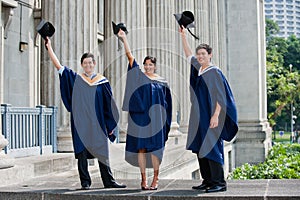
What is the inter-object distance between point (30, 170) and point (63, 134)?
2890mm

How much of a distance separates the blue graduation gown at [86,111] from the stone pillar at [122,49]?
7.72 metres

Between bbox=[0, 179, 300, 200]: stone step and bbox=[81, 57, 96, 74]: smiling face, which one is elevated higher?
bbox=[81, 57, 96, 74]: smiling face

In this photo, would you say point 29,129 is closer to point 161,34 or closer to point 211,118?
point 211,118

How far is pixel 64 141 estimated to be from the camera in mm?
12914

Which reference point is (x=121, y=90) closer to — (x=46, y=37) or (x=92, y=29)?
(x=92, y=29)

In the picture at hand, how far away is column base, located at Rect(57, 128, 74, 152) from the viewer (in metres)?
12.9

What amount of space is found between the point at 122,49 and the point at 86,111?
8.30 metres

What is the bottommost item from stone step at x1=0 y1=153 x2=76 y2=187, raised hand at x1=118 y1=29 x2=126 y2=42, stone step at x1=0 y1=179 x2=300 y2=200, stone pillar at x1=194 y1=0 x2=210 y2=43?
stone step at x1=0 y1=179 x2=300 y2=200

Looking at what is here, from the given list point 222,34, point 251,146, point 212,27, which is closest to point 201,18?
point 212,27

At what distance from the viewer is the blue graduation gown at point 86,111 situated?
8.48m

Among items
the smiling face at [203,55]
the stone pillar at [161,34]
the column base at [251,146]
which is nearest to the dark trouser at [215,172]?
the smiling face at [203,55]

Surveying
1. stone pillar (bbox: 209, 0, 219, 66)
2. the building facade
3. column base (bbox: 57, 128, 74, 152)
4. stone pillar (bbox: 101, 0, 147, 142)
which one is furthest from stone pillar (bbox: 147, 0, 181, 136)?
stone pillar (bbox: 209, 0, 219, 66)

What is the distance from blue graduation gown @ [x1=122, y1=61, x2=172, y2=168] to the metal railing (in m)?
3.44

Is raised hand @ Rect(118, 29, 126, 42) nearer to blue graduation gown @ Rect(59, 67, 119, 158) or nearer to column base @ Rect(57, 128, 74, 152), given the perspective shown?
blue graduation gown @ Rect(59, 67, 119, 158)
